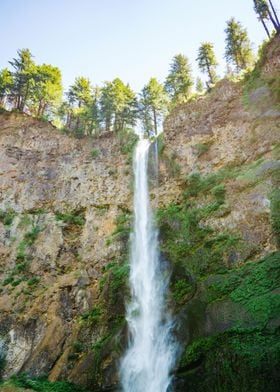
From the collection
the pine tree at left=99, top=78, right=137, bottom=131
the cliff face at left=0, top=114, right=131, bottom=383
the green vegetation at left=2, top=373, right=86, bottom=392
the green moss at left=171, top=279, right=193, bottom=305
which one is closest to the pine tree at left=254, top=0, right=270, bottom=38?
the pine tree at left=99, top=78, right=137, bottom=131

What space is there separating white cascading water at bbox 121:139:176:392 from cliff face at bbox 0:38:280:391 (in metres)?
0.59

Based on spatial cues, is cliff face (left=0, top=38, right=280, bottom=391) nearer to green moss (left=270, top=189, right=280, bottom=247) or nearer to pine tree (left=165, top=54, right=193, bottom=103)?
green moss (left=270, top=189, right=280, bottom=247)

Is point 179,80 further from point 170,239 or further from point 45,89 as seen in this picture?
point 170,239

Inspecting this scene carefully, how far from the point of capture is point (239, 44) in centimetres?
3331

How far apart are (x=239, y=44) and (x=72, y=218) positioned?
24343 millimetres

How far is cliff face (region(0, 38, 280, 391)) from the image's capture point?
11656 mm

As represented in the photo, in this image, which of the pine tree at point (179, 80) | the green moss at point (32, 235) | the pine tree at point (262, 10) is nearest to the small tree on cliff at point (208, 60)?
the pine tree at point (179, 80)

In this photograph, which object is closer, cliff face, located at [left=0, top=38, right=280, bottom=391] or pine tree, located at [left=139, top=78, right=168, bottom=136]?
cliff face, located at [left=0, top=38, right=280, bottom=391]

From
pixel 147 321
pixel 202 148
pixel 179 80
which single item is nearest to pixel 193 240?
pixel 147 321

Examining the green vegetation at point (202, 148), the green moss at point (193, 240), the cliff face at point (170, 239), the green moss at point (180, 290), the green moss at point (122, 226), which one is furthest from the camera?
the green vegetation at point (202, 148)

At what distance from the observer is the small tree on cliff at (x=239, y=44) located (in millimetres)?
33281

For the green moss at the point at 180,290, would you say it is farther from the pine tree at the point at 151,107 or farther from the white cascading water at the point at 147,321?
the pine tree at the point at 151,107

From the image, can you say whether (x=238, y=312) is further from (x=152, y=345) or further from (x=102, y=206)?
(x=102, y=206)

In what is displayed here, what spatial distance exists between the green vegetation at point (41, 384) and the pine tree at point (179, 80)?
27677 mm
